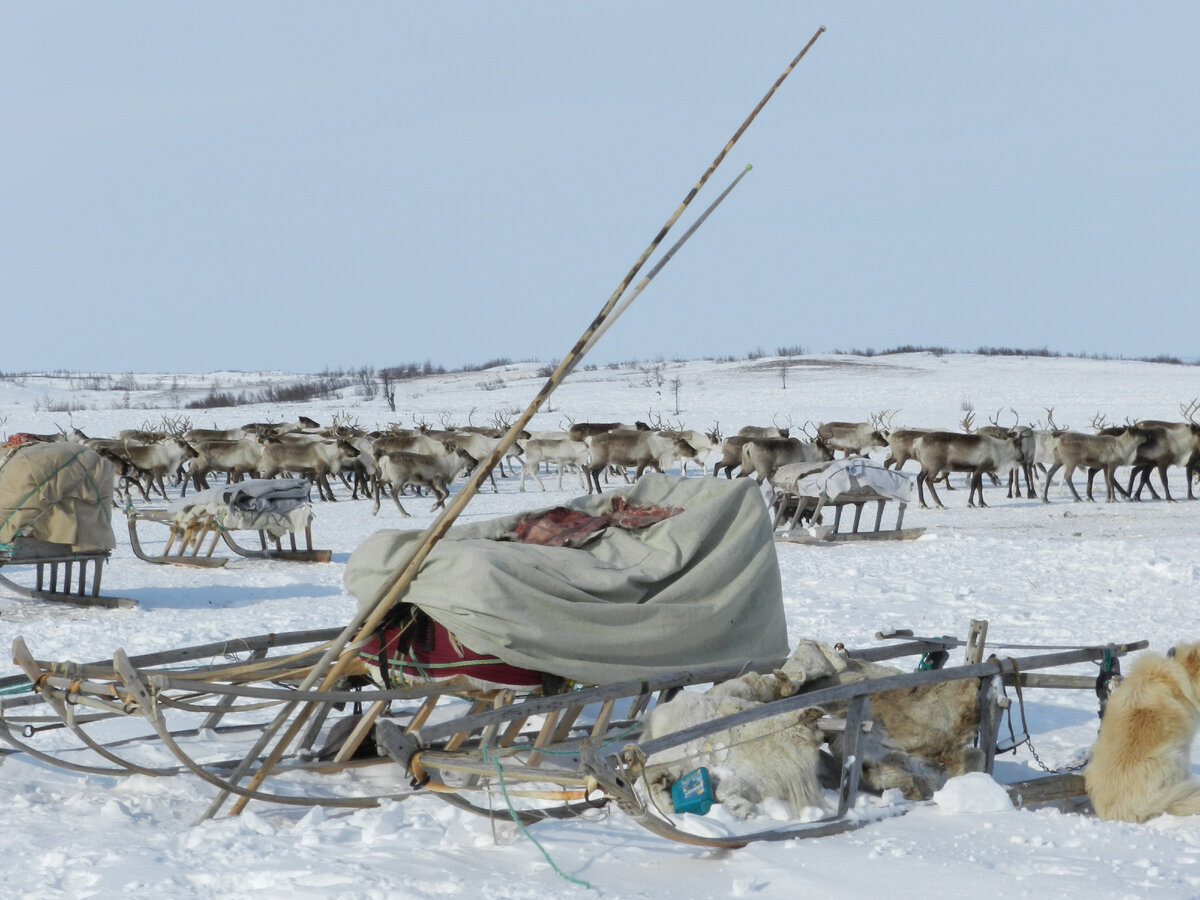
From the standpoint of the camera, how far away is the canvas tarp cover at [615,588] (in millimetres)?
4965

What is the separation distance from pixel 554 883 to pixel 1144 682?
8.35 feet

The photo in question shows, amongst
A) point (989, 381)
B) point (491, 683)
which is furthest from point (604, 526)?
point (989, 381)

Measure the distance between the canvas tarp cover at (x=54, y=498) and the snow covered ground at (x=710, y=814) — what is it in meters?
0.66

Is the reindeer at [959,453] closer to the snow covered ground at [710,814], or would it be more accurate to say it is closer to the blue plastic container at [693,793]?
the snow covered ground at [710,814]

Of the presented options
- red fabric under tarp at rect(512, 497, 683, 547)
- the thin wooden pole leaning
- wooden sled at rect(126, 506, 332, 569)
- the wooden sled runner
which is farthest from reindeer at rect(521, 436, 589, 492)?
the thin wooden pole leaning

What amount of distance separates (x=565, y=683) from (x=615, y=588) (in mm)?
467

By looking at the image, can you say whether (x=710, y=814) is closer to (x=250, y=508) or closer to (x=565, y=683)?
(x=565, y=683)

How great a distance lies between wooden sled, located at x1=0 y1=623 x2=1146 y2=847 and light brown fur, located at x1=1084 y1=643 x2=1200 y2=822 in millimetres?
227

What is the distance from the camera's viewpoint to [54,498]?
1017 cm

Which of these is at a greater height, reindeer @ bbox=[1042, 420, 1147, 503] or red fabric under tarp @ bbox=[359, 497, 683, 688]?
reindeer @ bbox=[1042, 420, 1147, 503]

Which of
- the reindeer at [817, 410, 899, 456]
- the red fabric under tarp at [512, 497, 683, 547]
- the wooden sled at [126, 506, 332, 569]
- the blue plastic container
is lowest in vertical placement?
the wooden sled at [126, 506, 332, 569]

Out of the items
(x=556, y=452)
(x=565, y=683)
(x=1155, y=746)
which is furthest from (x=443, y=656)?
(x=556, y=452)

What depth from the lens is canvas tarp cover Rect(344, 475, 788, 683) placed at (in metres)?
4.96

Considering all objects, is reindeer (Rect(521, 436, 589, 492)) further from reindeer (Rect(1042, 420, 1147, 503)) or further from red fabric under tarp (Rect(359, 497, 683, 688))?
red fabric under tarp (Rect(359, 497, 683, 688))
